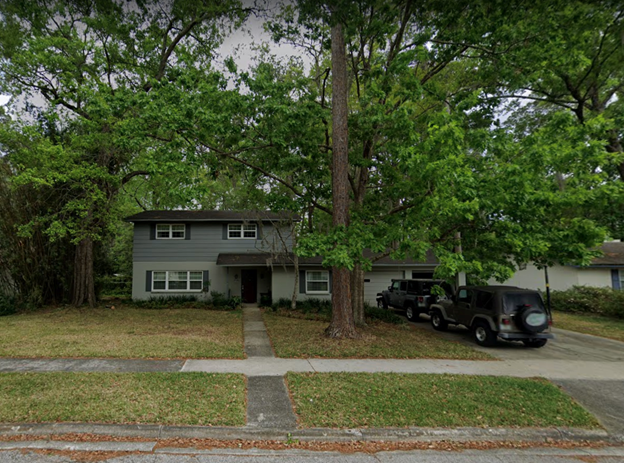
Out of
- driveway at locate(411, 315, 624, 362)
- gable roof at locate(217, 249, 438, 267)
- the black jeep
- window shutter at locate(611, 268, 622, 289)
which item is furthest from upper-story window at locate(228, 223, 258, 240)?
window shutter at locate(611, 268, 622, 289)

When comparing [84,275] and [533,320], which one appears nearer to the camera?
[533,320]

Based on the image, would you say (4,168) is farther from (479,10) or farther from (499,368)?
(499,368)

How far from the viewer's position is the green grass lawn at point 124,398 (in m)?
4.92

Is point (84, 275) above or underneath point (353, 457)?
above

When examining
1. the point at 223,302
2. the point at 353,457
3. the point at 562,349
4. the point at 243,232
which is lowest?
the point at 562,349

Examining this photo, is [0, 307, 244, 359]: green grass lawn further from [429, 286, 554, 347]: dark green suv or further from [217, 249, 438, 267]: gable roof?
[429, 286, 554, 347]: dark green suv

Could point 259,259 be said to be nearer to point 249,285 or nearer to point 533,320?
point 249,285

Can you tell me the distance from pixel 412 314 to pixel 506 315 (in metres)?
6.09

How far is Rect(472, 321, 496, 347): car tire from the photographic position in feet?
34.4

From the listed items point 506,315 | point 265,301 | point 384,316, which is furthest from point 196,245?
point 506,315

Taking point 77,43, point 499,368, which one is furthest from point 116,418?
point 77,43

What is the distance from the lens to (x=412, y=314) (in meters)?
15.8

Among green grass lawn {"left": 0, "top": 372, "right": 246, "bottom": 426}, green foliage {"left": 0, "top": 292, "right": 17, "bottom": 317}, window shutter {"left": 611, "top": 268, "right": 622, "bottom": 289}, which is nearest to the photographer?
green grass lawn {"left": 0, "top": 372, "right": 246, "bottom": 426}

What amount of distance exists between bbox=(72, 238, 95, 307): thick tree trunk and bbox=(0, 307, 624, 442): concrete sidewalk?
10.4 metres
